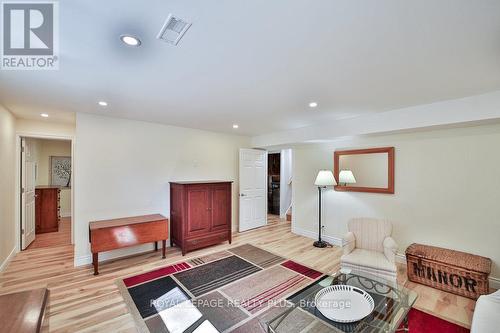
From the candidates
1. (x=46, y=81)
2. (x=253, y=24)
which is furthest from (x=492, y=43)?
(x=46, y=81)

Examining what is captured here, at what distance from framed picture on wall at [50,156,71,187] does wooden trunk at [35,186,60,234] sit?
1.37 m

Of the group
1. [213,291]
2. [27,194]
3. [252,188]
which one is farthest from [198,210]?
[27,194]

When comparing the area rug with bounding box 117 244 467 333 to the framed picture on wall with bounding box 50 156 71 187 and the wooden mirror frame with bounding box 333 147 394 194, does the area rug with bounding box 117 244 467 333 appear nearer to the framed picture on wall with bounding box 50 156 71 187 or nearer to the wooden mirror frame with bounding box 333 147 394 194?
the wooden mirror frame with bounding box 333 147 394 194

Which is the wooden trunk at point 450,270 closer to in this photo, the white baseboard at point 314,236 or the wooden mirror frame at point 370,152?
the wooden mirror frame at point 370,152

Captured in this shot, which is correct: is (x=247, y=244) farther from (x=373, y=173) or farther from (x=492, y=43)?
(x=492, y=43)

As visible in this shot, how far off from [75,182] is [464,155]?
5459 mm

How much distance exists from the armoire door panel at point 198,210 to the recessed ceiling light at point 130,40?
264 centimetres

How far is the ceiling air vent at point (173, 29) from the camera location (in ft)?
4.21

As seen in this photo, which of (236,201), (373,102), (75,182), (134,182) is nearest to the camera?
(373,102)

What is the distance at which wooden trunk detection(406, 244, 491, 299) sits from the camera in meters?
2.44

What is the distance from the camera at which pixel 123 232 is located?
10.5 ft

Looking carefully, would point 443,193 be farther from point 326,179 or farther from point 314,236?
A: point 314,236

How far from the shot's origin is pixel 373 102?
2.74 meters

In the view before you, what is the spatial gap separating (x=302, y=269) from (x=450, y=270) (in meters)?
1.74
